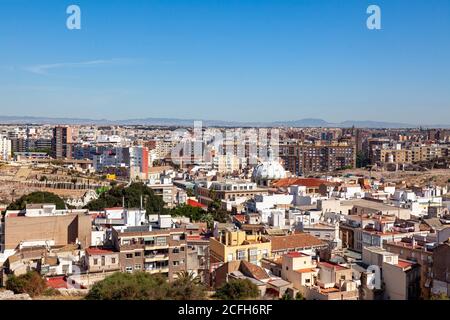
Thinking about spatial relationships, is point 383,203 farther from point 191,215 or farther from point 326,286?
point 326,286

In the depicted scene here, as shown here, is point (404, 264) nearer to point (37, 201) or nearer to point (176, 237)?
point (176, 237)

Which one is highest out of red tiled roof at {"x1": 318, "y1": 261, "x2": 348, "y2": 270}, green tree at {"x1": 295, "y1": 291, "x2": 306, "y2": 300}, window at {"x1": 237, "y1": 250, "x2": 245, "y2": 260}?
red tiled roof at {"x1": 318, "y1": 261, "x2": 348, "y2": 270}

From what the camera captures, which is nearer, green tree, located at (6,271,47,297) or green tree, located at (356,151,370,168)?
green tree, located at (6,271,47,297)

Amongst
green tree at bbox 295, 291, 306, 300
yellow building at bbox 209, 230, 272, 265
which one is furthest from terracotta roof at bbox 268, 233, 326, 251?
green tree at bbox 295, 291, 306, 300

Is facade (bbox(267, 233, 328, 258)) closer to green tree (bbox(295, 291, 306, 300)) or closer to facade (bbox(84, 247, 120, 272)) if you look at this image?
green tree (bbox(295, 291, 306, 300))

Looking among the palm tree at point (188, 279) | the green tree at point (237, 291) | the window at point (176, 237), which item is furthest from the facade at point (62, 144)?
the green tree at point (237, 291)

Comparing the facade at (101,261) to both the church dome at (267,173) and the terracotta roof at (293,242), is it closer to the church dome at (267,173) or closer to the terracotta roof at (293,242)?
the terracotta roof at (293,242)
